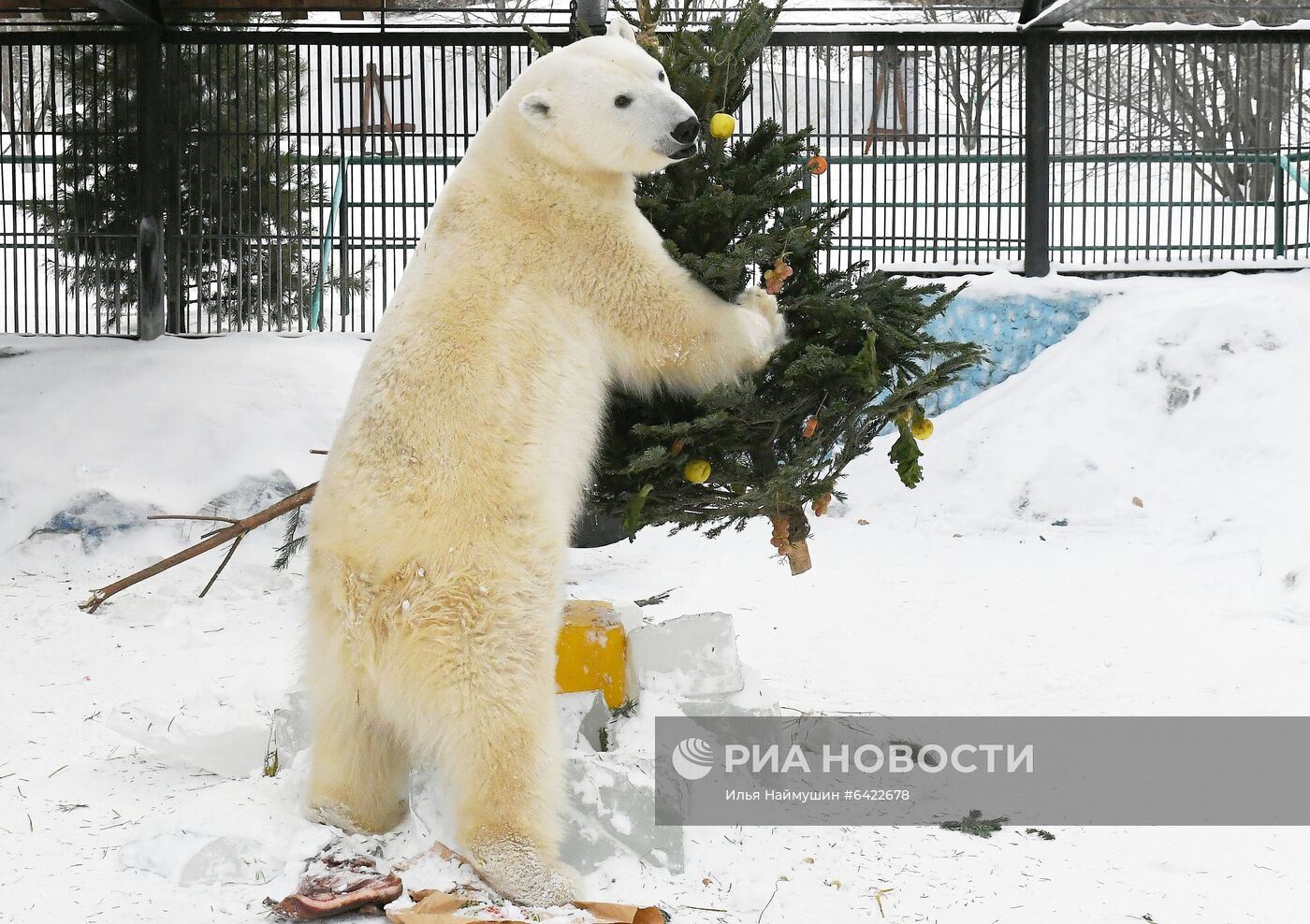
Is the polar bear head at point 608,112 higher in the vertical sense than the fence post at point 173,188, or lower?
lower

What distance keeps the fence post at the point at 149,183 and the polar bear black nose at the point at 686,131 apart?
6491 millimetres

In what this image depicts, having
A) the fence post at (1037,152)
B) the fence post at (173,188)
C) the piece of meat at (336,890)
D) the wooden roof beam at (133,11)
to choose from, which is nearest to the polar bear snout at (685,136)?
the piece of meat at (336,890)

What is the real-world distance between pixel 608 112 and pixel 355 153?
6994mm

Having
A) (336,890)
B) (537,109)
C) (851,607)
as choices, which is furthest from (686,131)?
(851,607)

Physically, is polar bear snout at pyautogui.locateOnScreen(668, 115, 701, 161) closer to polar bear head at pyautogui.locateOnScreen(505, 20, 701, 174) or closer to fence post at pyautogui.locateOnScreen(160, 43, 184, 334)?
polar bear head at pyautogui.locateOnScreen(505, 20, 701, 174)

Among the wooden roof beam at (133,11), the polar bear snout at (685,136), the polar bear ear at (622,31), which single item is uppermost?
the wooden roof beam at (133,11)

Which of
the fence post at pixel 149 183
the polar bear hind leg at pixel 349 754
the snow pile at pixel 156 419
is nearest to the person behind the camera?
the polar bear hind leg at pixel 349 754

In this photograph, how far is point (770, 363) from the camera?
9.14ft

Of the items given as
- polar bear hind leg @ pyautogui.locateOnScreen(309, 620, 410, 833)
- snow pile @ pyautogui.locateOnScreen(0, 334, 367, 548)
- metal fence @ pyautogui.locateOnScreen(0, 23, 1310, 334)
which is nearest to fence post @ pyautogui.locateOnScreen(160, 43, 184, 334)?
metal fence @ pyautogui.locateOnScreen(0, 23, 1310, 334)

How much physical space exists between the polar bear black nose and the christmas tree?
0.71 ft

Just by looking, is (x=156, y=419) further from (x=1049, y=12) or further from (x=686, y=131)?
(x=1049, y=12)

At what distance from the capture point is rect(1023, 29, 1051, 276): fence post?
27.2ft

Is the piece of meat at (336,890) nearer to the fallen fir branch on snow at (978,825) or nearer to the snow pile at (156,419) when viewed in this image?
the fallen fir branch on snow at (978,825)

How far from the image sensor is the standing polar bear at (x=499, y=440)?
2.31 metres
